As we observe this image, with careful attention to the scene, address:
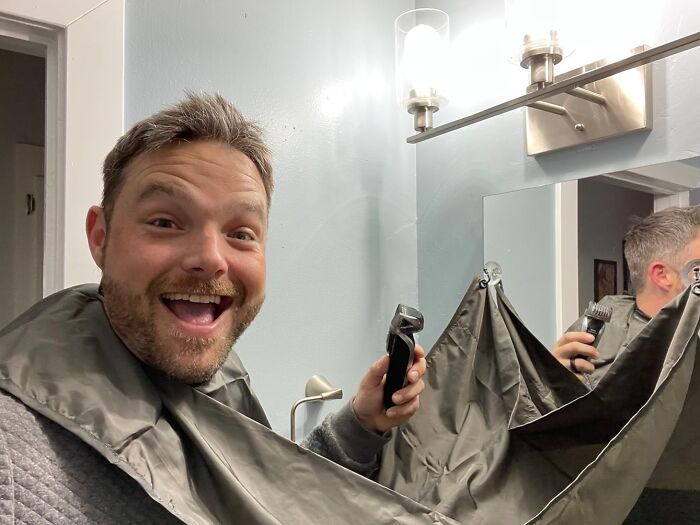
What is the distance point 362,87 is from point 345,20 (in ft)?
0.50

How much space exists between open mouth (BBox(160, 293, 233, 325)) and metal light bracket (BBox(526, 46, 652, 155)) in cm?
68

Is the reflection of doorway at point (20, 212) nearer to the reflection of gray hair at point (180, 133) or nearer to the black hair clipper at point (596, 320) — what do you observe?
the reflection of gray hair at point (180, 133)

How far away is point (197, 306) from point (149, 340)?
2.8 inches

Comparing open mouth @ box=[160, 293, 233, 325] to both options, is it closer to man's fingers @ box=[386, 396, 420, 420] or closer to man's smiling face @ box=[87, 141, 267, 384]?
man's smiling face @ box=[87, 141, 267, 384]

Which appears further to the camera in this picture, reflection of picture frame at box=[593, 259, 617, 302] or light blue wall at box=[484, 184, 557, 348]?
light blue wall at box=[484, 184, 557, 348]

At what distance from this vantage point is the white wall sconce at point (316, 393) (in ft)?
3.76

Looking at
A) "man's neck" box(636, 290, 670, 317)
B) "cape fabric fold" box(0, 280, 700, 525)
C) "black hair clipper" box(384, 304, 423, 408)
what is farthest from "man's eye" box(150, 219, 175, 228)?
"man's neck" box(636, 290, 670, 317)

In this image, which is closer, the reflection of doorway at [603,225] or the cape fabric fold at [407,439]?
the cape fabric fold at [407,439]

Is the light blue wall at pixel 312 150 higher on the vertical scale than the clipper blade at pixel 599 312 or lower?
higher

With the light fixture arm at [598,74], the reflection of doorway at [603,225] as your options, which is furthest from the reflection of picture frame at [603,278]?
the light fixture arm at [598,74]

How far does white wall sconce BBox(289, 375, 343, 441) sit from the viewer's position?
114 centimetres

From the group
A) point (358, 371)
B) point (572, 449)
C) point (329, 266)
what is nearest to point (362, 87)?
point (329, 266)

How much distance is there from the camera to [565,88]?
97 cm

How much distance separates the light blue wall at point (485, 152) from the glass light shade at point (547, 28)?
0.05 m
